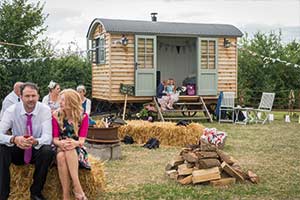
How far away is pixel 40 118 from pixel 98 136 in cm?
231

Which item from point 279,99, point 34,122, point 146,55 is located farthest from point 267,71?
point 34,122

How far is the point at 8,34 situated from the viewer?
1222 centimetres

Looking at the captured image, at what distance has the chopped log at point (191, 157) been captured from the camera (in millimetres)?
5177

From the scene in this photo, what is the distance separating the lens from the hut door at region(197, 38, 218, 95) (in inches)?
488

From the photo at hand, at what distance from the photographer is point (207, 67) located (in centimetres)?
1251

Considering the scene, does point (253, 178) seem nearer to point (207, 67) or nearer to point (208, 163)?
point (208, 163)

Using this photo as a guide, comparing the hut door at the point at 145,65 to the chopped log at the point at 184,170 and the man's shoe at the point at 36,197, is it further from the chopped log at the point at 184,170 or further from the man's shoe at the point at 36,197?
the man's shoe at the point at 36,197

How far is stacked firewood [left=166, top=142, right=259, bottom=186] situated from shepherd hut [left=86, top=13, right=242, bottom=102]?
649cm

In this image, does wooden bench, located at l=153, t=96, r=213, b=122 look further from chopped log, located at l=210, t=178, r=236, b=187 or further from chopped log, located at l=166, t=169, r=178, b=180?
chopped log, located at l=210, t=178, r=236, b=187

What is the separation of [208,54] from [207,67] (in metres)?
0.35

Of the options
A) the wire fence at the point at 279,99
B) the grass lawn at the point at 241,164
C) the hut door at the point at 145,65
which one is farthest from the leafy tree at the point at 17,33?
the wire fence at the point at 279,99

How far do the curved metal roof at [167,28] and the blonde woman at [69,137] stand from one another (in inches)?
290

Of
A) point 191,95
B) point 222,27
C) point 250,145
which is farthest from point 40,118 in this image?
point 222,27

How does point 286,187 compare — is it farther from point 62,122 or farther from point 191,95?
point 191,95
